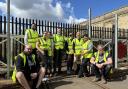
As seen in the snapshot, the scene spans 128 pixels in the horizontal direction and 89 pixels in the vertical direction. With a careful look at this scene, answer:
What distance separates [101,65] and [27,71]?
3438mm

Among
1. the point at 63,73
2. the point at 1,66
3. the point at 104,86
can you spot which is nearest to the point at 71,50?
the point at 63,73

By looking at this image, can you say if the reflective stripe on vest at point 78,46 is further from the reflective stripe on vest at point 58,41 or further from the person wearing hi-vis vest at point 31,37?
the person wearing hi-vis vest at point 31,37

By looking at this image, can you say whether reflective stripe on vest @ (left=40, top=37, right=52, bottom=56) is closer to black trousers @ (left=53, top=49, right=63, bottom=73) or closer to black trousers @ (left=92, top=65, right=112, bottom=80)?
black trousers @ (left=53, top=49, right=63, bottom=73)

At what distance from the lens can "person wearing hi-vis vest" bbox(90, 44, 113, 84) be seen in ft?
39.7

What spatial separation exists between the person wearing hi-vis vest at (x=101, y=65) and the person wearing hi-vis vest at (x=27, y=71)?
299cm

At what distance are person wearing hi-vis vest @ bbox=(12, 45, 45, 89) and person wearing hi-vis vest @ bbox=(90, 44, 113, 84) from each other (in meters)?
2.99

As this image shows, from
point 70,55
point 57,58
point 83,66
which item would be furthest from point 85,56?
point 57,58

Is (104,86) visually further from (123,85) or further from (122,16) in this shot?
(122,16)

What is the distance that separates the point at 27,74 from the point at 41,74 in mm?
422

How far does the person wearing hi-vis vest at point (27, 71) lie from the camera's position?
9.40 metres

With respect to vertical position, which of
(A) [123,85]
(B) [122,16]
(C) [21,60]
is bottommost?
(A) [123,85]

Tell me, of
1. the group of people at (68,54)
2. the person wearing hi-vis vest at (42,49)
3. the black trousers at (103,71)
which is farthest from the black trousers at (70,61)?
the person wearing hi-vis vest at (42,49)

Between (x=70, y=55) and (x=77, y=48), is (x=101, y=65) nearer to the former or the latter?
(x=77, y=48)

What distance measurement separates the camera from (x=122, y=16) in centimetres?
3197
